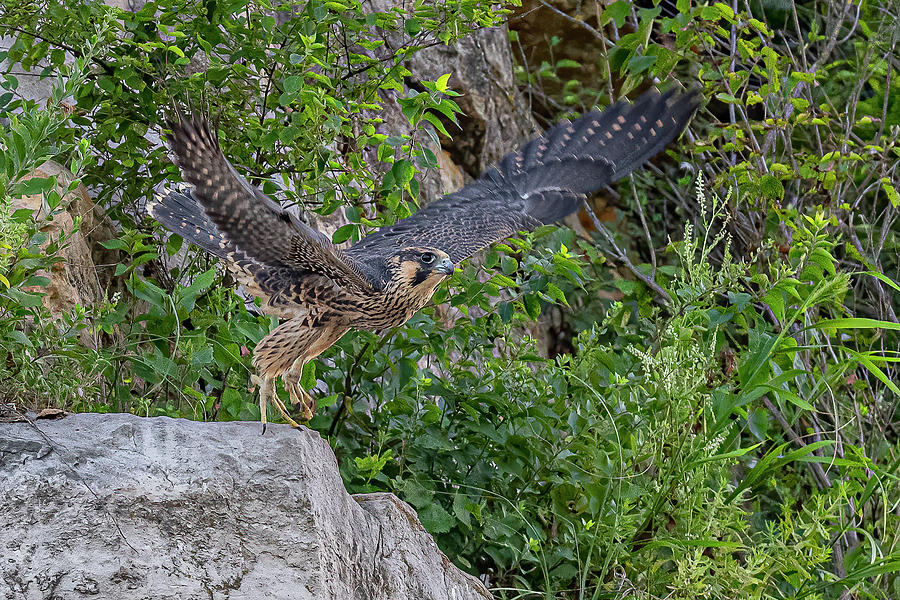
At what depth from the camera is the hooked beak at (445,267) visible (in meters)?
2.69

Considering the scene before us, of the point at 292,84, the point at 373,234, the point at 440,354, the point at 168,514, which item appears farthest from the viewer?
the point at 440,354

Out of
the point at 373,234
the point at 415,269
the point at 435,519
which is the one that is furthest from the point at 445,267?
the point at 435,519

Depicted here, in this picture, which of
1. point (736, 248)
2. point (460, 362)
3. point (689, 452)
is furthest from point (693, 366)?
point (736, 248)

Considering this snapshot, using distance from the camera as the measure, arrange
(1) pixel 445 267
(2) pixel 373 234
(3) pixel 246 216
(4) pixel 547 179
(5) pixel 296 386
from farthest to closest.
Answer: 1. (4) pixel 547 179
2. (2) pixel 373 234
3. (5) pixel 296 386
4. (1) pixel 445 267
5. (3) pixel 246 216

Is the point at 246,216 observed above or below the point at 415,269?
above

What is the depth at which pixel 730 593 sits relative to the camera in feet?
9.99

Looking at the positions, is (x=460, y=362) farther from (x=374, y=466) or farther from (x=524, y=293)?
(x=374, y=466)

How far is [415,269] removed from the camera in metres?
2.69

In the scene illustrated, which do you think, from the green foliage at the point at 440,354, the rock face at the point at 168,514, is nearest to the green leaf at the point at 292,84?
the green foliage at the point at 440,354

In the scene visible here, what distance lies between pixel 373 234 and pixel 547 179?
60cm

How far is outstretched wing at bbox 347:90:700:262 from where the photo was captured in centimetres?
297

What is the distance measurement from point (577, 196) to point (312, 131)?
91cm

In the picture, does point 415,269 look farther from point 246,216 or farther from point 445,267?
point 246,216

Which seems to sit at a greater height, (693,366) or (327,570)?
(327,570)
